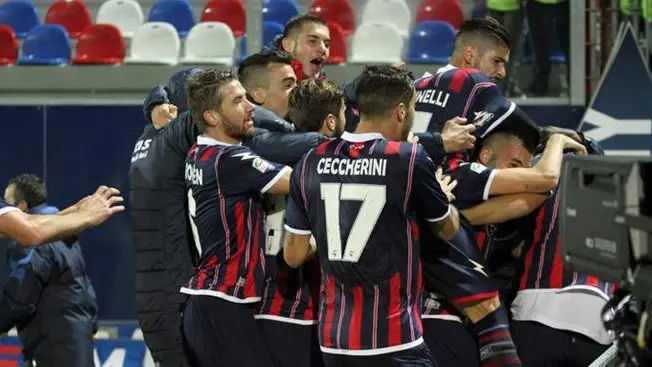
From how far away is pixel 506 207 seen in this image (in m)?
5.31

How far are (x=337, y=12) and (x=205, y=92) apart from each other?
6.12m

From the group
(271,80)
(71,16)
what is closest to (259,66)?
(271,80)

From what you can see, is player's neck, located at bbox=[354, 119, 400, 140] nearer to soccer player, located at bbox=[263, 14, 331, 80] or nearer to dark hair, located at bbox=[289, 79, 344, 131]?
dark hair, located at bbox=[289, 79, 344, 131]

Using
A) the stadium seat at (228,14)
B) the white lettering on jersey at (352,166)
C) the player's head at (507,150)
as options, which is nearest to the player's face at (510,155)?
→ the player's head at (507,150)

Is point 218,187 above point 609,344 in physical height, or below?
above

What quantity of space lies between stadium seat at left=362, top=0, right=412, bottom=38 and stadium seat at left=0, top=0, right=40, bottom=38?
3231 millimetres

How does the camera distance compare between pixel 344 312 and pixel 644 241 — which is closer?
pixel 644 241

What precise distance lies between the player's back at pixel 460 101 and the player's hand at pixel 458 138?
12 centimetres

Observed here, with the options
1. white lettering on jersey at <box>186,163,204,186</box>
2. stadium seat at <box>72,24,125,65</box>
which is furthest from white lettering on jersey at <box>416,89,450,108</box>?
stadium seat at <box>72,24,125,65</box>

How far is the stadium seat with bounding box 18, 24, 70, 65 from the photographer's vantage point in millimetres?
11203

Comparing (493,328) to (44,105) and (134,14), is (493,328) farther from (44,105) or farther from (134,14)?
(134,14)

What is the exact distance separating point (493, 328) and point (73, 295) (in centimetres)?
390

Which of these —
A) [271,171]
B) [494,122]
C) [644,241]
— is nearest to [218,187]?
[271,171]

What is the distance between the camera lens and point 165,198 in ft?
20.4
